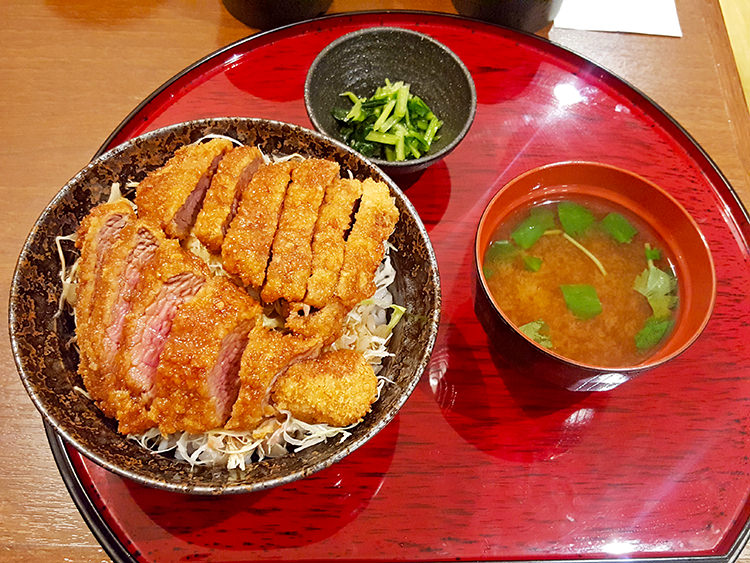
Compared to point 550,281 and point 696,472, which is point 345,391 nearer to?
point 550,281

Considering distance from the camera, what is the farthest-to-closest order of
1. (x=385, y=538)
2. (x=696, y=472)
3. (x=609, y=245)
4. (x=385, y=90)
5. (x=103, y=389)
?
(x=385, y=90) < (x=609, y=245) < (x=696, y=472) < (x=385, y=538) < (x=103, y=389)

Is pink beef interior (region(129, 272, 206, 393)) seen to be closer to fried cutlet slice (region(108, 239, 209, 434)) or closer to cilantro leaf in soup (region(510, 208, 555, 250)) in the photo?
fried cutlet slice (region(108, 239, 209, 434))

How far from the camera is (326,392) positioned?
4.68ft

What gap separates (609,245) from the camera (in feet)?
5.93

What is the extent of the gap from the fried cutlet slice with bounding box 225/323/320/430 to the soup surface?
671 mm

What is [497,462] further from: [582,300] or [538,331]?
[582,300]

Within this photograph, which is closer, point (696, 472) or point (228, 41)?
point (696, 472)

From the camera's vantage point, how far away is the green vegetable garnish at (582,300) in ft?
5.54

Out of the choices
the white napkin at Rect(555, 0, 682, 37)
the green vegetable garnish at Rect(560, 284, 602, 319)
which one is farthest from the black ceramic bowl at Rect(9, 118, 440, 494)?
the white napkin at Rect(555, 0, 682, 37)

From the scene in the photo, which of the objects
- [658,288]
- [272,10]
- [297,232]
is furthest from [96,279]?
[658,288]

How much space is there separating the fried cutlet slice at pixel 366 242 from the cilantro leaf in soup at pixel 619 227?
2.42 feet

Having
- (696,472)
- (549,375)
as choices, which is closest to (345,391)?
(549,375)

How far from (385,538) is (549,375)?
666 mm

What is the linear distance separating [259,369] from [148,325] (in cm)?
32
